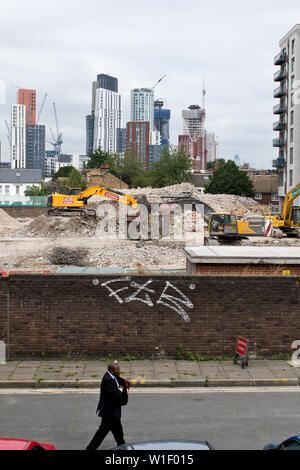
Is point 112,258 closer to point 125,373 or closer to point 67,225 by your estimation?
point 67,225

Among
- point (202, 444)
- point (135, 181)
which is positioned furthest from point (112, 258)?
point (135, 181)

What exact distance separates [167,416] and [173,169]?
84.8m

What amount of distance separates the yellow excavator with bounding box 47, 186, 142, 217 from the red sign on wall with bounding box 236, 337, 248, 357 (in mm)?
30564

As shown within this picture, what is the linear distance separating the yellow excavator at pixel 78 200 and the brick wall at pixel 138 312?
2983 cm

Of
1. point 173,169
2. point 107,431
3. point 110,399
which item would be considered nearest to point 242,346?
point 110,399

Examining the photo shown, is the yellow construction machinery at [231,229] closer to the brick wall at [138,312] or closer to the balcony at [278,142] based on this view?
the brick wall at [138,312]

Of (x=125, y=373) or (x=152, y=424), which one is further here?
(x=125, y=373)

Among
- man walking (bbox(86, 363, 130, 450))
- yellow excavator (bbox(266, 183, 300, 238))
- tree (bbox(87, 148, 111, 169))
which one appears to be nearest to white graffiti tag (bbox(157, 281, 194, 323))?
man walking (bbox(86, 363, 130, 450))

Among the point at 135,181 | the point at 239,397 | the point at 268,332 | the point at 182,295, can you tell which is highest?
the point at 135,181

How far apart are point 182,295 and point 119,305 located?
5.30 feet

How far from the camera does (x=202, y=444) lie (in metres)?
6.91

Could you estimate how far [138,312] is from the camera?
13.8 m

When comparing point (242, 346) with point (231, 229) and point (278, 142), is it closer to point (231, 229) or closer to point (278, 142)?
point (231, 229)

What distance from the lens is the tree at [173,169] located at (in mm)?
93438
